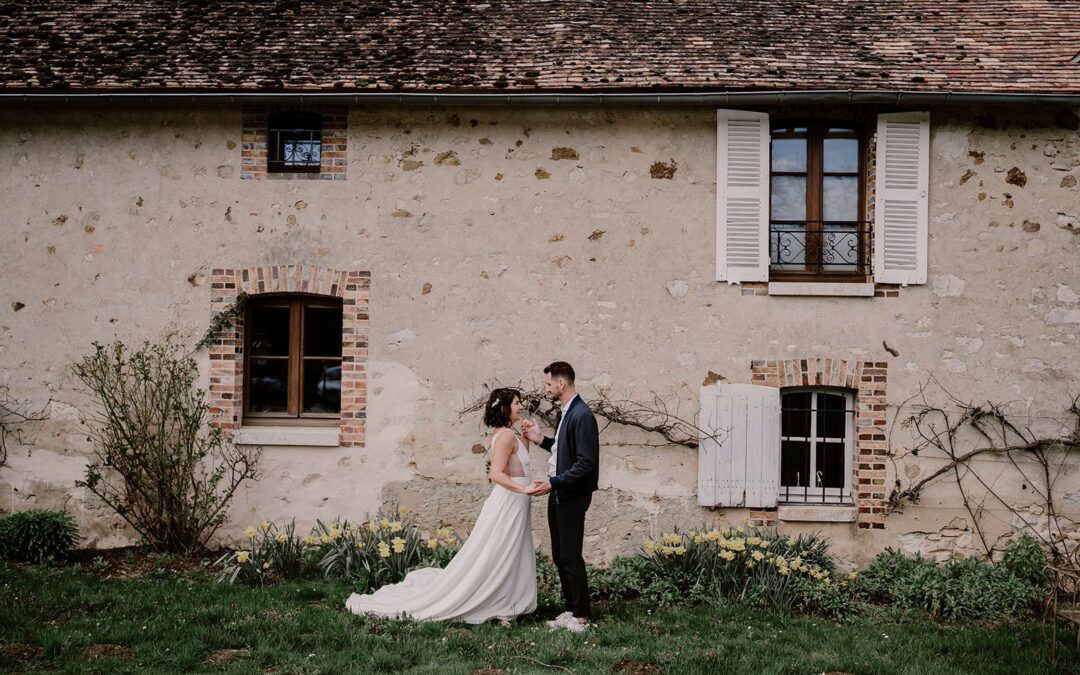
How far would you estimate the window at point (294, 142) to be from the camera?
27.3 feet

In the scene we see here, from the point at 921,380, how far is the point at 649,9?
4922 millimetres

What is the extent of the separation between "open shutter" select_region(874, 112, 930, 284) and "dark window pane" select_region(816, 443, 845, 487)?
5.57ft

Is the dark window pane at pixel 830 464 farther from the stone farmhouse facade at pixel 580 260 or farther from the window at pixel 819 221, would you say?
the window at pixel 819 221

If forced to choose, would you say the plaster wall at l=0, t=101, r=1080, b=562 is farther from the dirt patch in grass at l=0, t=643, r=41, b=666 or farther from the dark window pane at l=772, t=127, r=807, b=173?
the dirt patch in grass at l=0, t=643, r=41, b=666

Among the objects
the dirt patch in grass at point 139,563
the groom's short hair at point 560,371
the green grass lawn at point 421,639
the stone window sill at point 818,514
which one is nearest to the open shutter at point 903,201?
the stone window sill at point 818,514

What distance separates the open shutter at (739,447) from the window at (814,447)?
368 millimetres

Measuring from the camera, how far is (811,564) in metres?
7.29

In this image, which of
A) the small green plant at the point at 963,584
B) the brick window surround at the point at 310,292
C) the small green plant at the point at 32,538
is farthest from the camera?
the brick window surround at the point at 310,292

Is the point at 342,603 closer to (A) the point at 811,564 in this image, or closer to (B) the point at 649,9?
(A) the point at 811,564

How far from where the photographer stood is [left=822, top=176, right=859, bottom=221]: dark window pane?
27.2 ft

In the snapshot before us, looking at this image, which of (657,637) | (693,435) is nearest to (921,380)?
(693,435)

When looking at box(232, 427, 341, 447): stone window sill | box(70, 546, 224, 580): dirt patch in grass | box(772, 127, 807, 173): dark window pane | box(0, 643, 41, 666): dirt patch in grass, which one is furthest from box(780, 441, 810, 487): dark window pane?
box(0, 643, 41, 666): dirt patch in grass

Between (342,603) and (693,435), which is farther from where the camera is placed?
(693,435)

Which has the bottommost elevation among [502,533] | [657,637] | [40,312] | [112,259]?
[657,637]
